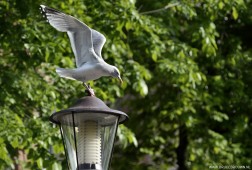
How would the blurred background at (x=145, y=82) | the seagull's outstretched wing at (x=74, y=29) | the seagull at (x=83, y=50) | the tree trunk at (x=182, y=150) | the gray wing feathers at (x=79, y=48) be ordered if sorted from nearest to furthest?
the seagull at (x=83, y=50) < the gray wing feathers at (x=79, y=48) < the seagull's outstretched wing at (x=74, y=29) < the blurred background at (x=145, y=82) < the tree trunk at (x=182, y=150)

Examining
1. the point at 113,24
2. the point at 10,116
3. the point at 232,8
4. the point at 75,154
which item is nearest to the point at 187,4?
the point at 232,8

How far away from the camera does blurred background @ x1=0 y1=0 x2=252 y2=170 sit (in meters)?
8.97

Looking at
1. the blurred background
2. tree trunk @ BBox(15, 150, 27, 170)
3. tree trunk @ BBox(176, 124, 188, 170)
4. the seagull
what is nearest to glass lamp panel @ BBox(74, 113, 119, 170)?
the seagull

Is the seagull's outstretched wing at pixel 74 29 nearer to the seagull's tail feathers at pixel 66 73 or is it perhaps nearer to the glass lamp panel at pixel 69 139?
the seagull's tail feathers at pixel 66 73

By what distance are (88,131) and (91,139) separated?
0.06 m

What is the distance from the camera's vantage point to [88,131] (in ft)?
16.0

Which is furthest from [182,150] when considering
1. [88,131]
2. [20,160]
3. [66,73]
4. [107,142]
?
[66,73]

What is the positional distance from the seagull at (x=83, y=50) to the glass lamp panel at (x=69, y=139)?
0.91 ft

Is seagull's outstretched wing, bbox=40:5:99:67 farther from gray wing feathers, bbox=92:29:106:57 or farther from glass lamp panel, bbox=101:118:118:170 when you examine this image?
glass lamp panel, bbox=101:118:118:170

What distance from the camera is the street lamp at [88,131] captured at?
189 inches

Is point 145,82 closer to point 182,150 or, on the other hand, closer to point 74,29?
point 182,150

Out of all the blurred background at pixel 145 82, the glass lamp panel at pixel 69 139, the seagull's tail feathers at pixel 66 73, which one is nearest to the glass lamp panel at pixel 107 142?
the glass lamp panel at pixel 69 139

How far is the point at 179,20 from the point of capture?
1266cm

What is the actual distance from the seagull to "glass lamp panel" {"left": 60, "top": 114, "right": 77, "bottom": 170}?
28cm
